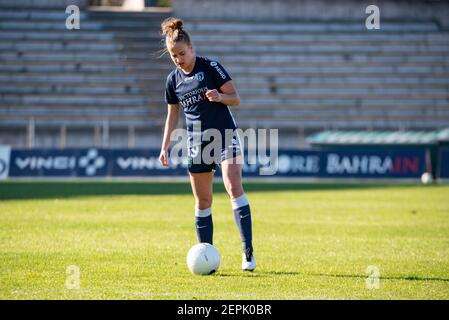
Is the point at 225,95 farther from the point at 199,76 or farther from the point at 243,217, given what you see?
the point at 243,217

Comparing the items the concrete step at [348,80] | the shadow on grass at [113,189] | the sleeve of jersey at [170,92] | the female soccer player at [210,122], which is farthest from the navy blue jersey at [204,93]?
the concrete step at [348,80]

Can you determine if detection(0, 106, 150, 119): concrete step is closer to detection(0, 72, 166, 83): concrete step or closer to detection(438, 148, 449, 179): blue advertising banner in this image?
detection(0, 72, 166, 83): concrete step

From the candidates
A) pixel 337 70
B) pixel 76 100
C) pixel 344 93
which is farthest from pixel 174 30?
pixel 337 70

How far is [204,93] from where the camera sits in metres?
9.41

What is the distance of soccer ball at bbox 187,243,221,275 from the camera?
8938 mm

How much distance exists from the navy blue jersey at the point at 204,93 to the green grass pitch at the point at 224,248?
1.56 metres

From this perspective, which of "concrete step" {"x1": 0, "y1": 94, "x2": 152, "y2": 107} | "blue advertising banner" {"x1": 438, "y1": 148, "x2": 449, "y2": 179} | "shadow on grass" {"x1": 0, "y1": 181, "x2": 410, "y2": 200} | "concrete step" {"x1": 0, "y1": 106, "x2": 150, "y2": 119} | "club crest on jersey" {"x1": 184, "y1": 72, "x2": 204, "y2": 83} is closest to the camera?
"club crest on jersey" {"x1": 184, "y1": 72, "x2": 204, "y2": 83}

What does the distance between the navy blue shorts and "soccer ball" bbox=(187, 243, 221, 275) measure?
90cm

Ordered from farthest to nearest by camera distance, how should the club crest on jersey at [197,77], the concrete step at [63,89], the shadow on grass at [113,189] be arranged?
the concrete step at [63,89], the shadow on grass at [113,189], the club crest on jersey at [197,77]

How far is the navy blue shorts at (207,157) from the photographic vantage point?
945 centimetres

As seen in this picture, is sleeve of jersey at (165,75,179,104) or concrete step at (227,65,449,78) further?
concrete step at (227,65,449,78)

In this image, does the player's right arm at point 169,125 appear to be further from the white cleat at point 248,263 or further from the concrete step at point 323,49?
the concrete step at point 323,49

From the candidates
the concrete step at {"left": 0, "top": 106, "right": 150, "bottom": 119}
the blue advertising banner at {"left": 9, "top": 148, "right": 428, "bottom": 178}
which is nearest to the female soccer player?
the blue advertising banner at {"left": 9, "top": 148, "right": 428, "bottom": 178}
